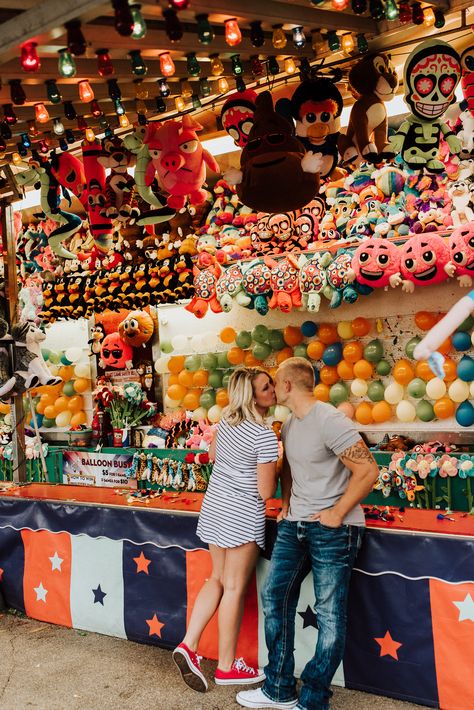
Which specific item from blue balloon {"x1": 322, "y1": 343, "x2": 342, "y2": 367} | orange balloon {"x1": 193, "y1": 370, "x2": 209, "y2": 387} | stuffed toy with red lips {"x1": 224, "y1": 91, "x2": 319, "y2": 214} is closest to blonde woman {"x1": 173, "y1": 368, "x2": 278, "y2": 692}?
stuffed toy with red lips {"x1": 224, "y1": 91, "x2": 319, "y2": 214}

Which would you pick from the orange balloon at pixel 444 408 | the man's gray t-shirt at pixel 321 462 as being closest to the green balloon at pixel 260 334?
the orange balloon at pixel 444 408

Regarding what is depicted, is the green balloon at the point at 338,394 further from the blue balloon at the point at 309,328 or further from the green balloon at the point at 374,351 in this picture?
the blue balloon at the point at 309,328

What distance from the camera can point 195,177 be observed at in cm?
443

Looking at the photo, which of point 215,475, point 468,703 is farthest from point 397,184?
point 468,703

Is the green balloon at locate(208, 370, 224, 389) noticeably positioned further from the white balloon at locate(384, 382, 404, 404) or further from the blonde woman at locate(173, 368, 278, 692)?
the blonde woman at locate(173, 368, 278, 692)

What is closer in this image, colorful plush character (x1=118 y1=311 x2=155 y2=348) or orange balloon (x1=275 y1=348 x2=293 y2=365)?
orange balloon (x1=275 y1=348 x2=293 y2=365)

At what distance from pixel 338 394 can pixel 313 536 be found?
3.06m

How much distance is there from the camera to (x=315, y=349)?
6219 millimetres

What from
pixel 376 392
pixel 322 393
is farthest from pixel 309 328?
pixel 376 392

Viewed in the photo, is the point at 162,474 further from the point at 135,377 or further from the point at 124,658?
the point at 124,658

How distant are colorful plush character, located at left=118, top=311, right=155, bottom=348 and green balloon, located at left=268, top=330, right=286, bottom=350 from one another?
169cm

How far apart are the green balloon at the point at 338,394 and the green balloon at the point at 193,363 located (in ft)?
5.07

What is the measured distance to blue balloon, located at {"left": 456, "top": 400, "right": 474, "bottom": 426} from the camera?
5312 mm

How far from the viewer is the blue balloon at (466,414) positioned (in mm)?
5312
